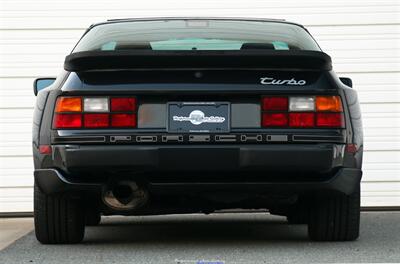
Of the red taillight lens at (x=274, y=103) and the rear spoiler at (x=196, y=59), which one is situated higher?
the rear spoiler at (x=196, y=59)

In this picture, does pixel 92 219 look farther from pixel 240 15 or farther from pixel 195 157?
pixel 240 15

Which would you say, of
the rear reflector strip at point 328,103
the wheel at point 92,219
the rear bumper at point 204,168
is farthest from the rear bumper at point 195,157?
the wheel at point 92,219

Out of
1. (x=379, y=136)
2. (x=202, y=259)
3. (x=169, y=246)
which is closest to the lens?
(x=202, y=259)

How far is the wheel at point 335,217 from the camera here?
21.1 feet

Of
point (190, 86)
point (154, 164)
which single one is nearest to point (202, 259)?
point (154, 164)

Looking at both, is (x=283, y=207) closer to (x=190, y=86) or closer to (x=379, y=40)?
(x=190, y=86)

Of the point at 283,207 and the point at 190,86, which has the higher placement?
the point at 190,86

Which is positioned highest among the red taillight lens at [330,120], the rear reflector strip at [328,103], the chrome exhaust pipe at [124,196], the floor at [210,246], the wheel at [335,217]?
the rear reflector strip at [328,103]

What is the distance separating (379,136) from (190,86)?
4.55 meters

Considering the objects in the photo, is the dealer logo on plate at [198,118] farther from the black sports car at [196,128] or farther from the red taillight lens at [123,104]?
the red taillight lens at [123,104]

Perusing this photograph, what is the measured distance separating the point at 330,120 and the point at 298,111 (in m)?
0.19

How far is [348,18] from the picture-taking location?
10.3 meters

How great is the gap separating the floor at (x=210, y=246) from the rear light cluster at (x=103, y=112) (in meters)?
0.71

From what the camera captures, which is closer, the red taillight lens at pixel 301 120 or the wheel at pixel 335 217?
the red taillight lens at pixel 301 120
